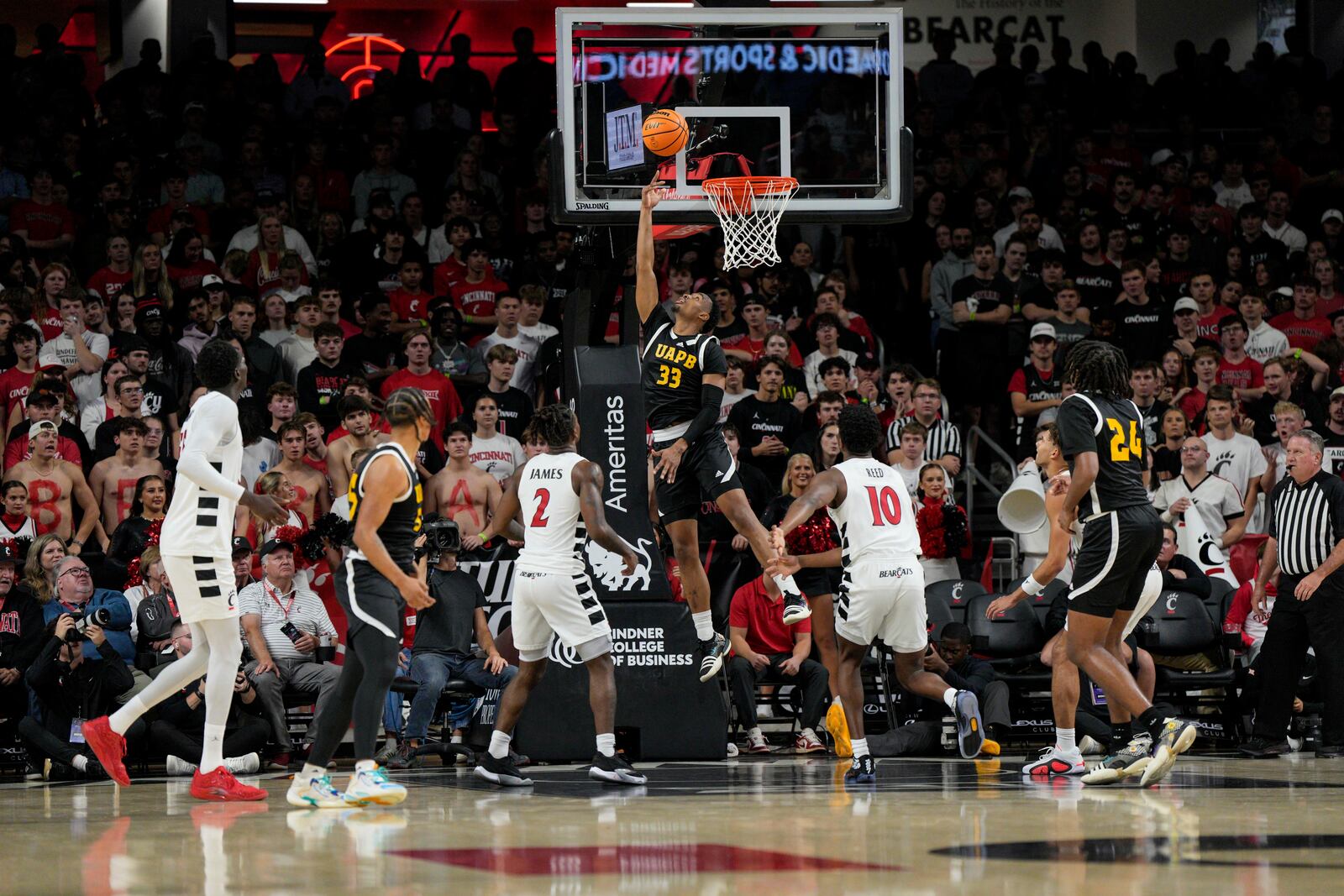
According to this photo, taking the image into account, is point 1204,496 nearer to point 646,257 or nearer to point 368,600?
point 646,257

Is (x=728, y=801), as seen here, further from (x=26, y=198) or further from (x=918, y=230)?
(x=26, y=198)

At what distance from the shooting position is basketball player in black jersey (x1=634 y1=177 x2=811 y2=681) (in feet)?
34.8

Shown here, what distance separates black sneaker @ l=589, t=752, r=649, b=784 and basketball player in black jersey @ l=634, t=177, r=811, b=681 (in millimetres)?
1405

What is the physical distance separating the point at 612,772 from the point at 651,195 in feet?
11.8

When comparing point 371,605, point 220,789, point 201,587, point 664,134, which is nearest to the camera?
point 371,605

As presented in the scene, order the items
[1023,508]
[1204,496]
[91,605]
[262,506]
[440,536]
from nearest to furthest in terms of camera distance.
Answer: [262,506] < [440,536] < [91,605] < [1023,508] < [1204,496]

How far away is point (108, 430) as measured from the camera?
540 inches

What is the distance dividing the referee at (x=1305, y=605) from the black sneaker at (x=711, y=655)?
3.92 m

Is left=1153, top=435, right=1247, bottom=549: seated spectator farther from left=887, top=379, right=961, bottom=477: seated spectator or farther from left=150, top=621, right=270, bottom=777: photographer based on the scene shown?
left=150, top=621, right=270, bottom=777: photographer

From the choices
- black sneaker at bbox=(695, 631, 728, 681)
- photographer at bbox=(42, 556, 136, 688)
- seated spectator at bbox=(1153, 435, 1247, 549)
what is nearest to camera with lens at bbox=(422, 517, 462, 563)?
black sneaker at bbox=(695, 631, 728, 681)

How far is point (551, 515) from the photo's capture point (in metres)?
9.73

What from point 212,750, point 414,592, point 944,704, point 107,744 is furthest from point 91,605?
point 944,704

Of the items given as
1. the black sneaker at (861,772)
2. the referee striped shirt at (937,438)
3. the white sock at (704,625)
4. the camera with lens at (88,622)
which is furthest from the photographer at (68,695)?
the referee striped shirt at (937,438)

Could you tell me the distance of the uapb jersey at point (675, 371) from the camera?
10727 millimetres
